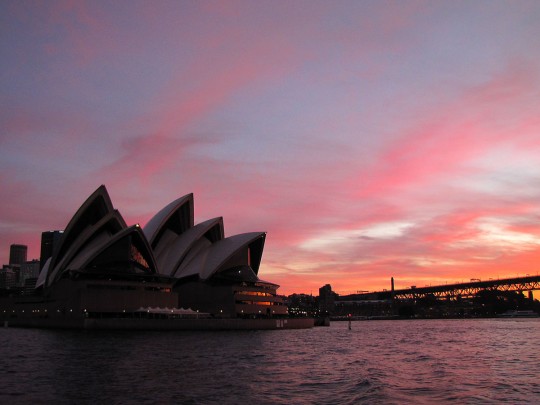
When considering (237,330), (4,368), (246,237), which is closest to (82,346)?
(4,368)

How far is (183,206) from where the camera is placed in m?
101

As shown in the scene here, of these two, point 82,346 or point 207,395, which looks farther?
point 82,346

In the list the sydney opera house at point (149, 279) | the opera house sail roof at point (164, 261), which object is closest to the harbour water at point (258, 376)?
the sydney opera house at point (149, 279)

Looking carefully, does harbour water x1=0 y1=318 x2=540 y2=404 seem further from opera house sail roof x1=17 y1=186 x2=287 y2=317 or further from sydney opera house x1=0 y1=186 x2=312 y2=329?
opera house sail roof x1=17 y1=186 x2=287 y2=317

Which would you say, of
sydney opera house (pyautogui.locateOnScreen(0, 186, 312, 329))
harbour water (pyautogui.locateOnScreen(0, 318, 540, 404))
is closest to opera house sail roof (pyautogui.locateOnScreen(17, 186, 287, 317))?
sydney opera house (pyautogui.locateOnScreen(0, 186, 312, 329))

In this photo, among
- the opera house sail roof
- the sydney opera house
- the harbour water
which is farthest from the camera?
the opera house sail roof

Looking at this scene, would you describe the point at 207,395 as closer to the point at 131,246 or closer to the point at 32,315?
the point at 131,246

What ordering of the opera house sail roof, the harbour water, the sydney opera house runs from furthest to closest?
the opera house sail roof
the sydney opera house
the harbour water

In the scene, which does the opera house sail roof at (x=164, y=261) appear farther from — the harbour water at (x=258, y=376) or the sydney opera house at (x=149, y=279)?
the harbour water at (x=258, y=376)

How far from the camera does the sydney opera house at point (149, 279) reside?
87000mm

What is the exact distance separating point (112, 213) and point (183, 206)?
15.2 m

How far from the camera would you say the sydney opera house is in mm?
87000

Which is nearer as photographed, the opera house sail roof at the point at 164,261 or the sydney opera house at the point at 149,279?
the sydney opera house at the point at 149,279

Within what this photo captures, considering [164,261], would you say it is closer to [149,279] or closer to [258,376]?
[149,279]
